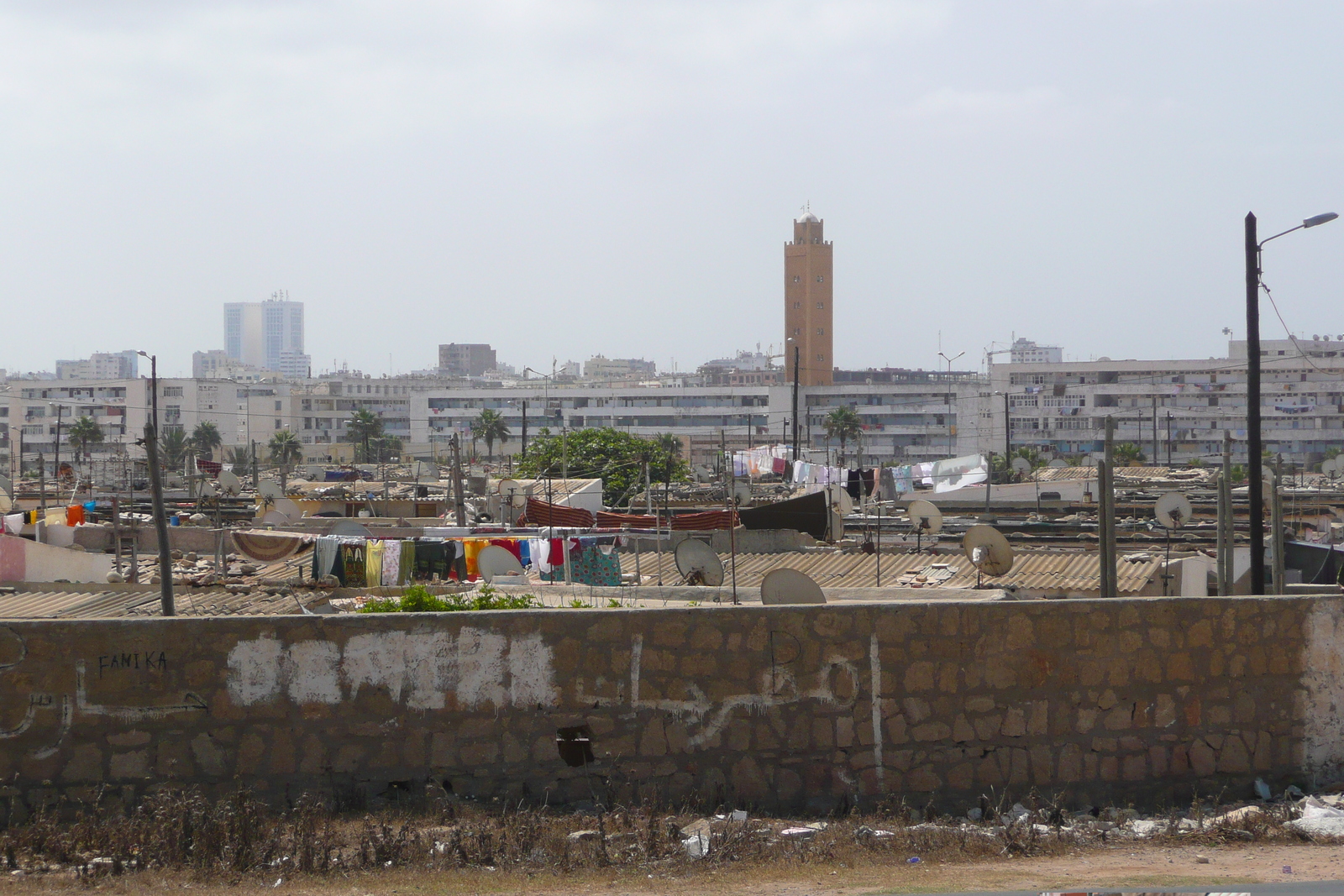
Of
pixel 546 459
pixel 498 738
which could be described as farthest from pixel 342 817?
pixel 546 459

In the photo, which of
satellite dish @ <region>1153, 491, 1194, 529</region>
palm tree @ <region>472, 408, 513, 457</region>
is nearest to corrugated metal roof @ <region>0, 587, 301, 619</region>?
satellite dish @ <region>1153, 491, 1194, 529</region>

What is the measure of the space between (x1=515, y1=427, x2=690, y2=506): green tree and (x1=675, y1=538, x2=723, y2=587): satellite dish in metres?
29.8

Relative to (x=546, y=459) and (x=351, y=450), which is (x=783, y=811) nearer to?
(x=546, y=459)

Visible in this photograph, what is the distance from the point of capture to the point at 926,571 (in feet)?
61.6

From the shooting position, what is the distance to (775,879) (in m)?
5.87

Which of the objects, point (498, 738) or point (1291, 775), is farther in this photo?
point (1291, 775)

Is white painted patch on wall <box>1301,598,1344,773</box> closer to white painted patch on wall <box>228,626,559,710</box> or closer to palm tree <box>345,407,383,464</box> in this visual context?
white painted patch on wall <box>228,626,559,710</box>

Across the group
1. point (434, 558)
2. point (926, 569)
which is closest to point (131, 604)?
point (434, 558)

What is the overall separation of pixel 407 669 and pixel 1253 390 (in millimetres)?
10305

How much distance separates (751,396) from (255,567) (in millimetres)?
85762

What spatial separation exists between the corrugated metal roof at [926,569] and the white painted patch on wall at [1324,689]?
9.09m

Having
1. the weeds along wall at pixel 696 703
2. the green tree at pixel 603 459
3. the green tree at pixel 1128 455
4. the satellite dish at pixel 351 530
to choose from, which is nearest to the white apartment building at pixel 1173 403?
the green tree at pixel 1128 455

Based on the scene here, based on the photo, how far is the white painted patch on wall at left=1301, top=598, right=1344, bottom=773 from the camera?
7566mm

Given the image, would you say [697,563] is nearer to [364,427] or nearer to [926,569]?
[926,569]
